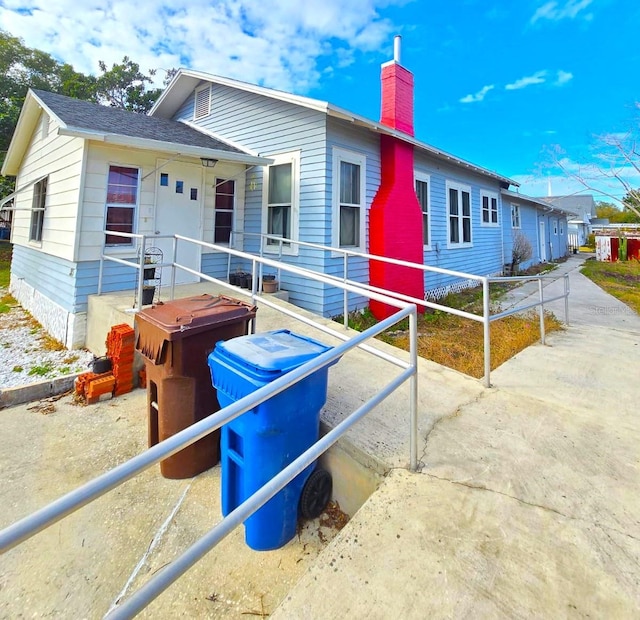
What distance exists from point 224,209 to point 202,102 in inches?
144

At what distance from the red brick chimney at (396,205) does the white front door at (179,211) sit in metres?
3.61

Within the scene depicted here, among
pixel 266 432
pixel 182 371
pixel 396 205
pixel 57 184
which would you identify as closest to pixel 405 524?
pixel 266 432

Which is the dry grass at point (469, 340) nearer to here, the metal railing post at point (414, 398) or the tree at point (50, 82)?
the metal railing post at point (414, 398)

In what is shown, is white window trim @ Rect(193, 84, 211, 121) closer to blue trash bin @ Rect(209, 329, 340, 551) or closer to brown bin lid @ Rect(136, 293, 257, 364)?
brown bin lid @ Rect(136, 293, 257, 364)

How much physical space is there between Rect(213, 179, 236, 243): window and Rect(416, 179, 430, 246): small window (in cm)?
456

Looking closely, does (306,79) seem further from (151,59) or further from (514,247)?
(514,247)

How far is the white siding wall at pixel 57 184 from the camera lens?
5918 mm

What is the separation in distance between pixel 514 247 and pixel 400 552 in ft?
53.0

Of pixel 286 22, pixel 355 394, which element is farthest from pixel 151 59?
pixel 355 394

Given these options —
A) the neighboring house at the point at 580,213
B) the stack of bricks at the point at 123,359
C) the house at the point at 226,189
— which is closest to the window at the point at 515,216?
the house at the point at 226,189

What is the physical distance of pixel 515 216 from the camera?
52.3 ft

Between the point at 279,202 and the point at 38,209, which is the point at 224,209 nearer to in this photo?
the point at 279,202

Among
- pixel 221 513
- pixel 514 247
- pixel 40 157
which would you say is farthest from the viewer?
pixel 514 247

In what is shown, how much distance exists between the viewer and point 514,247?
15.1m
